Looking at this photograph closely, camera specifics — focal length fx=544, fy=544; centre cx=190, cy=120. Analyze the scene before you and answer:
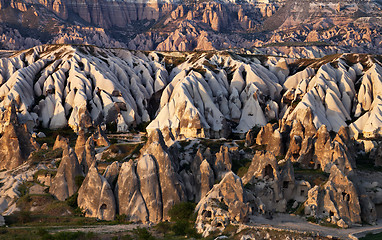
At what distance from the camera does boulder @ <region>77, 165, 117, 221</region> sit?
4244 cm

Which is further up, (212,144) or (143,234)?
(143,234)

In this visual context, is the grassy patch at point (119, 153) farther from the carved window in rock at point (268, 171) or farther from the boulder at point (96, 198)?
the carved window in rock at point (268, 171)

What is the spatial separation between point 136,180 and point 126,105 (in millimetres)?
58058

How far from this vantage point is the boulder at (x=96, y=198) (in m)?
42.4

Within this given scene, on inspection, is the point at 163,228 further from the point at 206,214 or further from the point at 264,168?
the point at 264,168

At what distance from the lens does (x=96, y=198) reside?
142 ft

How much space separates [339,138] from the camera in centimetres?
5747

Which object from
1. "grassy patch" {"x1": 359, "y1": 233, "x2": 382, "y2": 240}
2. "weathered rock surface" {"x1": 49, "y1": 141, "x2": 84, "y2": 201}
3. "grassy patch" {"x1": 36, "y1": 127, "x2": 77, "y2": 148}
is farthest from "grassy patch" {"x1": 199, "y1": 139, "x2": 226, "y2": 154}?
"grassy patch" {"x1": 359, "y1": 233, "x2": 382, "y2": 240}

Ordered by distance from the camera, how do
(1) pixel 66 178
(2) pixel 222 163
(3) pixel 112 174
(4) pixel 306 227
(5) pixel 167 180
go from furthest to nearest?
(2) pixel 222 163 → (1) pixel 66 178 → (3) pixel 112 174 → (5) pixel 167 180 → (4) pixel 306 227

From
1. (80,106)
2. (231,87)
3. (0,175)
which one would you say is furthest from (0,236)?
(231,87)

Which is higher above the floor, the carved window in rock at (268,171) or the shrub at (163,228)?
the carved window in rock at (268,171)

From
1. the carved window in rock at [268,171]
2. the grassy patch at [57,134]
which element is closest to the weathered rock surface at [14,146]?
the grassy patch at [57,134]

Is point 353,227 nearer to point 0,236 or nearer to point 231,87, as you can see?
point 0,236

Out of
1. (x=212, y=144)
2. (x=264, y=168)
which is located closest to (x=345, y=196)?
(x=264, y=168)
